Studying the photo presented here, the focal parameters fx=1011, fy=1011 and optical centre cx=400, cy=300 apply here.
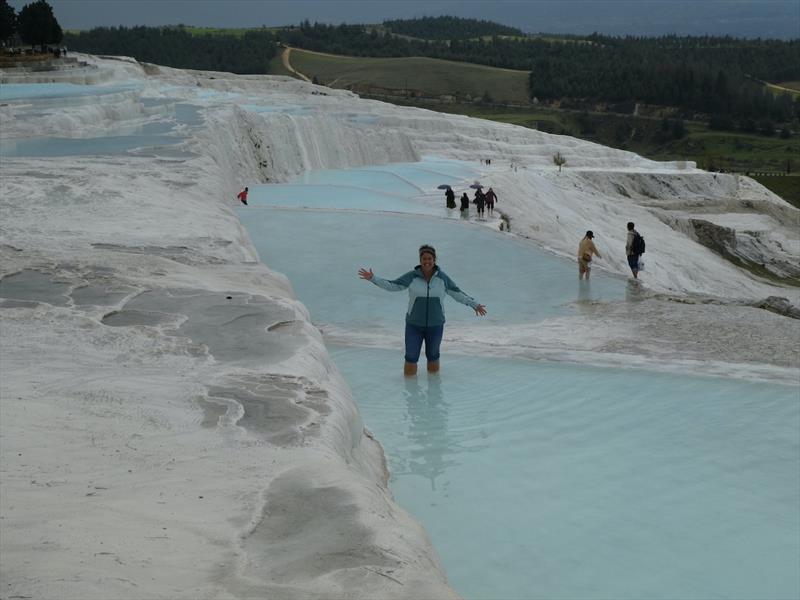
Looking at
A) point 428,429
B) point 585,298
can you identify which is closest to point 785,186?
point 585,298

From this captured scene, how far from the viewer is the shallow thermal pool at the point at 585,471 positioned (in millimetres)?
4648

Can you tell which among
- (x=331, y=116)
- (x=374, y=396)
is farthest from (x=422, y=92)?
(x=374, y=396)

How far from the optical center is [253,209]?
16.3 meters

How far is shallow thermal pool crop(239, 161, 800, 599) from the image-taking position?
4648 mm

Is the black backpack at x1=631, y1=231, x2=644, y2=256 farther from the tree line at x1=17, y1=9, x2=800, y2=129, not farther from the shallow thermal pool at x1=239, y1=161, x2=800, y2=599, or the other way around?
the tree line at x1=17, y1=9, x2=800, y2=129

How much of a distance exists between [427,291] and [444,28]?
173 meters

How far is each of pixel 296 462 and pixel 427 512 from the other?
1.51 meters

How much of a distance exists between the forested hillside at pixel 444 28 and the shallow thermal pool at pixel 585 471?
158m

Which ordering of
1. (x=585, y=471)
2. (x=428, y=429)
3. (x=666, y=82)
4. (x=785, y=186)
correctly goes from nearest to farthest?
(x=585, y=471), (x=428, y=429), (x=785, y=186), (x=666, y=82)

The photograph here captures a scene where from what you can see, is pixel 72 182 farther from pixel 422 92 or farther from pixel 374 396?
pixel 422 92

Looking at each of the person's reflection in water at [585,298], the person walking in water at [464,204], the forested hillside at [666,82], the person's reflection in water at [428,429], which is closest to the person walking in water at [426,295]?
the person's reflection in water at [428,429]

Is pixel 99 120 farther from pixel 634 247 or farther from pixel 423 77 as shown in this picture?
pixel 423 77

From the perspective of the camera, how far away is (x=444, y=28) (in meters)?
174

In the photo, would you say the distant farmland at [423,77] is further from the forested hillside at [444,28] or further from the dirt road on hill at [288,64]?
the forested hillside at [444,28]
